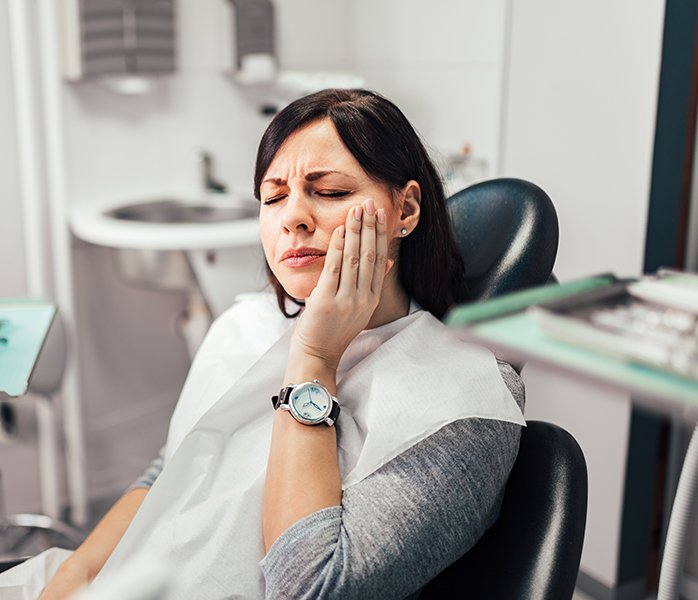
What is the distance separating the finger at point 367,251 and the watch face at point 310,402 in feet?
0.46

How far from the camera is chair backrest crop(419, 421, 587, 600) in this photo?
3.32 feet

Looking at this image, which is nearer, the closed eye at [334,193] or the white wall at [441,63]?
the closed eye at [334,193]

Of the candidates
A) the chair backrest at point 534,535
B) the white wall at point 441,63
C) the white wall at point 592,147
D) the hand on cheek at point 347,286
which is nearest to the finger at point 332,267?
the hand on cheek at point 347,286

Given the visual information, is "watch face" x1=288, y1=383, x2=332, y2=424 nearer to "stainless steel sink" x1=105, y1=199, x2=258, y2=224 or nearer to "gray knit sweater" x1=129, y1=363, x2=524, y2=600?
"gray knit sweater" x1=129, y1=363, x2=524, y2=600

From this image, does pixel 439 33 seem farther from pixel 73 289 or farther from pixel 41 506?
pixel 41 506

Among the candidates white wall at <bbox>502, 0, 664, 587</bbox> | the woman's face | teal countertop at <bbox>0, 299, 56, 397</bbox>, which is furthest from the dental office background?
the woman's face

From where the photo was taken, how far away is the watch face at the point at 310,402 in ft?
3.53

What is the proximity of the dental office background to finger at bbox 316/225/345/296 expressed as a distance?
68 centimetres

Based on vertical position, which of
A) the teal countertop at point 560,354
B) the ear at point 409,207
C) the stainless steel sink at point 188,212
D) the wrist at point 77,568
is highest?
the teal countertop at point 560,354

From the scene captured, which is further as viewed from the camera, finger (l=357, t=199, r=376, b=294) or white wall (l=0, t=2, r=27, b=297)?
white wall (l=0, t=2, r=27, b=297)

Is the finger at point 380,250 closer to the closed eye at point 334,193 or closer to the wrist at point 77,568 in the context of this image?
the closed eye at point 334,193

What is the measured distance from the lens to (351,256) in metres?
1.10

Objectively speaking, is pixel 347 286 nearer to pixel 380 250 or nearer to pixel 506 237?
pixel 380 250

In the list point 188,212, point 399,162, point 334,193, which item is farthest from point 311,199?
point 188,212
